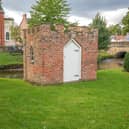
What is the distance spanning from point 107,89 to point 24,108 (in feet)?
19.0

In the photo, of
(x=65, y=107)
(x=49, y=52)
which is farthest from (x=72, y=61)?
(x=65, y=107)

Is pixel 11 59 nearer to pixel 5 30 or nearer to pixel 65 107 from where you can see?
pixel 5 30

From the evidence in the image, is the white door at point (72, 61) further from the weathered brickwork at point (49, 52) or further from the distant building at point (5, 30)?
the distant building at point (5, 30)

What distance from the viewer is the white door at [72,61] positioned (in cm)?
1747

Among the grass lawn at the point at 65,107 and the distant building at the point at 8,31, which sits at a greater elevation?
the distant building at the point at 8,31

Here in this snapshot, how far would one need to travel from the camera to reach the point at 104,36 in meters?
51.8

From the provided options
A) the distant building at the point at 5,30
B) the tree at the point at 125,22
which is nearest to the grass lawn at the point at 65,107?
the tree at the point at 125,22

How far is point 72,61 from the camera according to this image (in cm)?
1777

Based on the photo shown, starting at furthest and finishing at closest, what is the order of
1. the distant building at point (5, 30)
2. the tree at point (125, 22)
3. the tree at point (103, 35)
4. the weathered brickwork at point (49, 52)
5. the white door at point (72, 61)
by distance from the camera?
the distant building at point (5, 30)
the tree at point (103, 35)
the tree at point (125, 22)
the white door at point (72, 61)
the weathered brickwork at point (49, 52)

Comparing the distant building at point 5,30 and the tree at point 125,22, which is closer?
the tree at point 125,22

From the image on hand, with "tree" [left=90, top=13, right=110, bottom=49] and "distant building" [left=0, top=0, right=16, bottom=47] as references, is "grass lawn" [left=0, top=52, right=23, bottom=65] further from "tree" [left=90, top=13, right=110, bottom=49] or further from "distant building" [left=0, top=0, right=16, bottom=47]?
"tree" [left=90, top=13, right=110, bottom=49]

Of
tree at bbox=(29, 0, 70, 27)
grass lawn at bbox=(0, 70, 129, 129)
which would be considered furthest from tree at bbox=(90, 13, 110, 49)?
grass lawn at bbox=(0, 70, 129, 129)

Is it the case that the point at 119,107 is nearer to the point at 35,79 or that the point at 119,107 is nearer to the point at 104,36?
the point at 35,79

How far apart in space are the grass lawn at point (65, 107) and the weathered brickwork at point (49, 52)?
1210 millimetres
